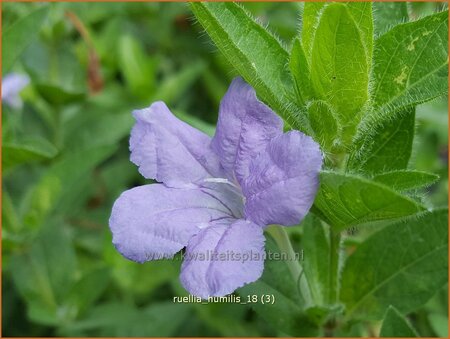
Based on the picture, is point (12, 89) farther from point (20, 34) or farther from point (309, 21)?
point (309, 21)

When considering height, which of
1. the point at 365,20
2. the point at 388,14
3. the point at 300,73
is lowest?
the point at 300,73

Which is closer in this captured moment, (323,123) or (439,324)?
(323,123)

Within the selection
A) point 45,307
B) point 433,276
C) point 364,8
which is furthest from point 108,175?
point 364,8

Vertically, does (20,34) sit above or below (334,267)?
above

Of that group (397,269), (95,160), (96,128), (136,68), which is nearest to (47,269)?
(95,160)

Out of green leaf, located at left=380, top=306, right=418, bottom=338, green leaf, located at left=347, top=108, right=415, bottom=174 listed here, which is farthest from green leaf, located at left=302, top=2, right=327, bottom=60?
green leaf, located at left=380, top=306, right=418, bottom=338
